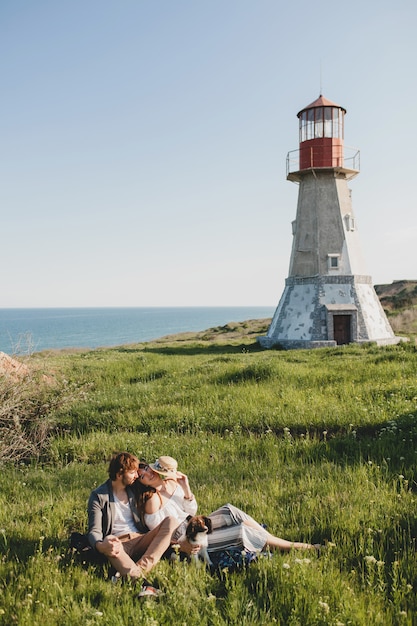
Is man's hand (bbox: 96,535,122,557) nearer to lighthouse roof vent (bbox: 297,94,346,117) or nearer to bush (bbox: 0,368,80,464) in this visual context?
bush (bbox: 0,368,80,464)

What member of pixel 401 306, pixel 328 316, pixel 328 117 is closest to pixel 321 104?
pixel 328 117

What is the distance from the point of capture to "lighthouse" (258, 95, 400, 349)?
91.9 feet

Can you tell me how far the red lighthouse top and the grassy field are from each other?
16951 millimetres

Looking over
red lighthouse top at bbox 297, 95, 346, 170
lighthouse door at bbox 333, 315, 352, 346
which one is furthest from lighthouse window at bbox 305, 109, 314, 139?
lighthouse door at bbox 333, 315, 352, 346

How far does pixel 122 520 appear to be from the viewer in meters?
5.89

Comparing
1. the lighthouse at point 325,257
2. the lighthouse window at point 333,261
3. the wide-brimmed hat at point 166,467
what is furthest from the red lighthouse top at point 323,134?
the wide-brimmed hat at point 166,467

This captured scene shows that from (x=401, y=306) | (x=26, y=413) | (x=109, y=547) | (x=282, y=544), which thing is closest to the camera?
(x=109, y=547)

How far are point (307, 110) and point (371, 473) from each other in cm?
2657

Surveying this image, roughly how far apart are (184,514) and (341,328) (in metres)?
23.5

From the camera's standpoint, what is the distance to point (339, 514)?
589 cm

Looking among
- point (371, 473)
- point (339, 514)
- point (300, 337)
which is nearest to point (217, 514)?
point (339, 514)

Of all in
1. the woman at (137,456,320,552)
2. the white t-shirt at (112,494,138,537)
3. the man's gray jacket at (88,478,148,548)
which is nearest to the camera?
the woman at (137,456,320,552)

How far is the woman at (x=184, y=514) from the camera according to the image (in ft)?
17.3

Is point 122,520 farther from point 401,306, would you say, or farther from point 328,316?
point 401,306
